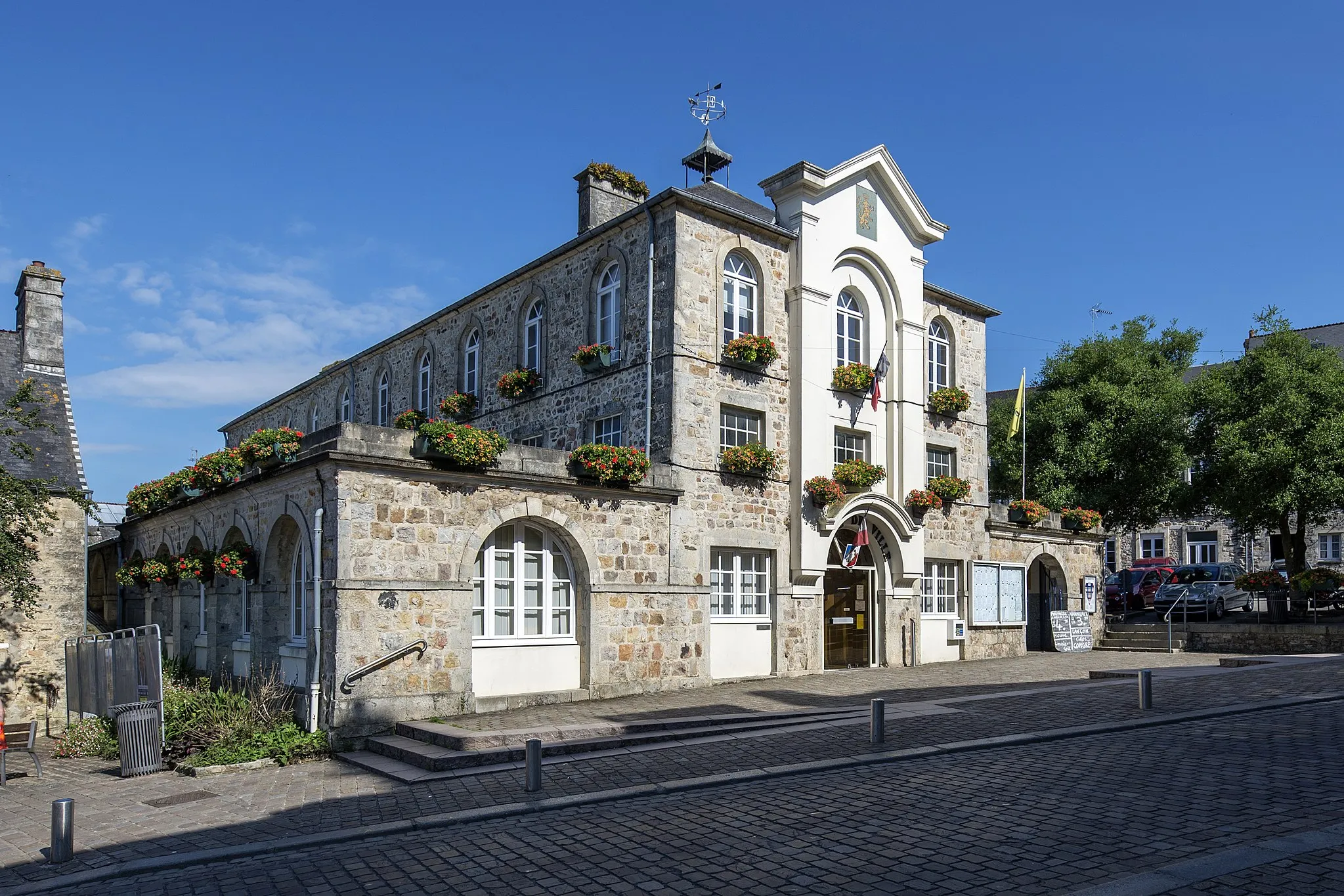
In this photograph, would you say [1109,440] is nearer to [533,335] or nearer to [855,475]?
[855,475]

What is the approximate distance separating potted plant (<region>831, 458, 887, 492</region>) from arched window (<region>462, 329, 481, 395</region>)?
8675 millimetres

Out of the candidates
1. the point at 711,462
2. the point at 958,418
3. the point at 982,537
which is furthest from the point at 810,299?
the point at 982,537

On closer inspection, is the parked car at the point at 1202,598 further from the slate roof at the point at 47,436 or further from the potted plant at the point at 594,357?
the slate roof at the point at 47,436

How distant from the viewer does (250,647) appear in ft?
55.7

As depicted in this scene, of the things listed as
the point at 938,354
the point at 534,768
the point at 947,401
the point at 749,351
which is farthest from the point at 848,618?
the point at 534,768

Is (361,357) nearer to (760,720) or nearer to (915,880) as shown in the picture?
(760,720)

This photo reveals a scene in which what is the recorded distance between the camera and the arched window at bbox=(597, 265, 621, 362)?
19.3 metres

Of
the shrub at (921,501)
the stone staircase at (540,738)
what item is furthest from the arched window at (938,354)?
the stone staircase at (540,738)

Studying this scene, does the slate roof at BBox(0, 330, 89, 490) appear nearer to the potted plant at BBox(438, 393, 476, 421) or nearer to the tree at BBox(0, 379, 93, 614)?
the tree at BBox(0, 379, 93, 614)

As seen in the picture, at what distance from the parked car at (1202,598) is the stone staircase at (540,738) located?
17.5 metres

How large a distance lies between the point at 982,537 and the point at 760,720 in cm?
1142

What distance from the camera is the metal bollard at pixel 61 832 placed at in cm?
784

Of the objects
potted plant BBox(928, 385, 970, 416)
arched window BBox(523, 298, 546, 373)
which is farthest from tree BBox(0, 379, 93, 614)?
potted plant BBox(928, 385, 970, 416)

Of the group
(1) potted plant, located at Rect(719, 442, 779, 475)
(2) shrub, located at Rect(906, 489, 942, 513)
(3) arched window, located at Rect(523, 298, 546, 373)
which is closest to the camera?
(1) potted plant, located at Rect(719, 442, 779, 475)
